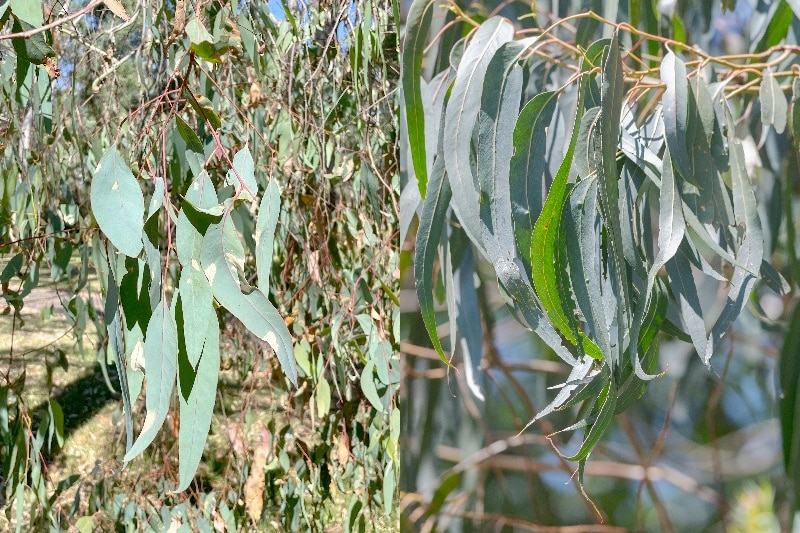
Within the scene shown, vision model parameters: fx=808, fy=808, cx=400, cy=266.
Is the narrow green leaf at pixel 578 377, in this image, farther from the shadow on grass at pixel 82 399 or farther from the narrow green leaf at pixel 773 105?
the shadow on grass at pixel 82 399

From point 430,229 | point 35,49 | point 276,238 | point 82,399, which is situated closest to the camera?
point 430,229

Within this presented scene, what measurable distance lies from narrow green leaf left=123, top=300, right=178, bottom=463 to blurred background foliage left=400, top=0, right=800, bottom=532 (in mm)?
196

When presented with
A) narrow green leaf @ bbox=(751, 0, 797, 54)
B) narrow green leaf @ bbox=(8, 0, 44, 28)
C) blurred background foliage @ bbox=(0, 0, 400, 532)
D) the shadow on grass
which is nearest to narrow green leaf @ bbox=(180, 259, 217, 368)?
narrow green leaf @ bbox=(8, 0, 44, 28)

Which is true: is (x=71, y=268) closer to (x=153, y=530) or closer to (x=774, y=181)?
(x=153, y=530)

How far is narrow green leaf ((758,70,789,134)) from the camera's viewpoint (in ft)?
1.44

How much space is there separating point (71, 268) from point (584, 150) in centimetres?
98

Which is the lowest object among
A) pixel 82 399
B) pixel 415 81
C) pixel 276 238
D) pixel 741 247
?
pixel 82 399

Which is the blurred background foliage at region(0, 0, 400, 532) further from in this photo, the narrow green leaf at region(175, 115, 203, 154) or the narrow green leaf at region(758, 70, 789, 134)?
the narrow green leaf at region(758, 70, 789, 134)

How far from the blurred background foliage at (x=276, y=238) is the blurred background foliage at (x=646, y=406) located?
1.27ft

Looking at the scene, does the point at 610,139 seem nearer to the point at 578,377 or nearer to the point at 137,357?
the point at 578,377

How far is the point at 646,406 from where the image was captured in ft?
1.61

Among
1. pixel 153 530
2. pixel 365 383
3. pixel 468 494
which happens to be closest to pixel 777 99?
pixel 468 494

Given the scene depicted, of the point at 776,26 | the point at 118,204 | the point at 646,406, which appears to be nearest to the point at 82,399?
the point at 118,204

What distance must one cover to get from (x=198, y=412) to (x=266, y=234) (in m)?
0.14
